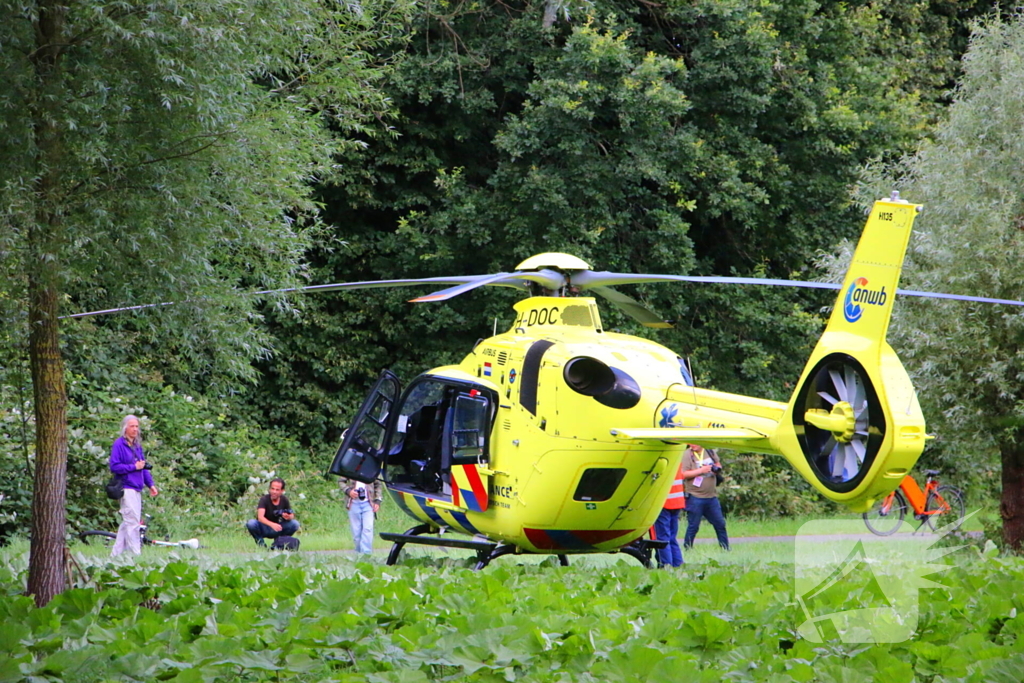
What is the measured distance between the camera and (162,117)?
23.4 ft

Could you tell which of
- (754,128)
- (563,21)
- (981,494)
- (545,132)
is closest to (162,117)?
(545,132)

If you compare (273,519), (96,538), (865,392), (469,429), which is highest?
(865,392)

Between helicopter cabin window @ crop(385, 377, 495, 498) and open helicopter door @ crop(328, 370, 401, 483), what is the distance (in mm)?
166

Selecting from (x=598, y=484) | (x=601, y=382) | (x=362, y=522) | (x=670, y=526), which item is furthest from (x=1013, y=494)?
(x=362, y=522)

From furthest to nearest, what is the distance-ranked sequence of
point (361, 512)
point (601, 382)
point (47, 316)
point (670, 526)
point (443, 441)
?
point (361, 512) < point (670, 526) < point (443, 441) < point (601, 382) < point (47, 316)

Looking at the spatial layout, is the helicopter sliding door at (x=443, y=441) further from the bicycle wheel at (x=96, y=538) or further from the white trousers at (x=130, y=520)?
the bicycle wheel at (x=96, y=538)

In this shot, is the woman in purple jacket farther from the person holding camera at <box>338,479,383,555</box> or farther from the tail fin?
the tail fin

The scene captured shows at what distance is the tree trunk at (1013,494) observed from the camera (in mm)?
15242

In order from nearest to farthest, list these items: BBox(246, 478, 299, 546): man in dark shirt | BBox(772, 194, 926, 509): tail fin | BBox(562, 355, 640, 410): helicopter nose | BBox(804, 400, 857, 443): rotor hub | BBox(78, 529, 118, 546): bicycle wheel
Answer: BBox(772, 194, 926, 509): tail fin → BBox(804, 400, 857, 443): rotor hub → BBox(562, 355, 640, 410): helicopter nose → BBox(78, 529, 118, 546): bicycle wheel → BBox(246, 478, 299, 546): man in dark shirt

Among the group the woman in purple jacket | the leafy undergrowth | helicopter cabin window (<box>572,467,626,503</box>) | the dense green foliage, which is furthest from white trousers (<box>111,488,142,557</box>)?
the dense green foliage

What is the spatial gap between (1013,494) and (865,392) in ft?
34.6

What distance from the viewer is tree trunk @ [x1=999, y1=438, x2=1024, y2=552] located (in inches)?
600

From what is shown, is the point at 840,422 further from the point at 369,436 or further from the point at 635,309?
the point at 369,436

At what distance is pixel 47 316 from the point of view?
24.0 ft
